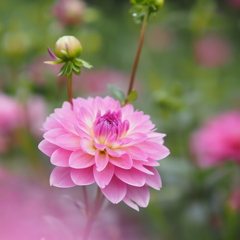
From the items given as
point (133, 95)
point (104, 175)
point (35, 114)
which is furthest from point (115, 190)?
point (35, 114)

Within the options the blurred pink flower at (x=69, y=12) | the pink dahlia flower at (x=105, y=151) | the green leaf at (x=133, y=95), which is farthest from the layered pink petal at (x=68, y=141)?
the blurred pink flower at (x=69, y=12)

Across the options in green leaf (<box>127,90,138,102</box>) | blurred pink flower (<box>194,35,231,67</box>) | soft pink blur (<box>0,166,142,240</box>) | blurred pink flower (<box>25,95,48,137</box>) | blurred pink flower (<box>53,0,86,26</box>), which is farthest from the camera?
blurred pink flower (<box>194,35,231,67</box>)

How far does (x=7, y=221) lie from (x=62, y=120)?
0.35 ft

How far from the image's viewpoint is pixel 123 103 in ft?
1.95

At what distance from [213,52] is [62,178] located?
1369 millimetres

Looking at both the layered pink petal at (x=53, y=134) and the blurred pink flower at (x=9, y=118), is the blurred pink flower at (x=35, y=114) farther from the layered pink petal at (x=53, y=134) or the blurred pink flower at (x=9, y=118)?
the layered pink petal at (x=53, y=134)

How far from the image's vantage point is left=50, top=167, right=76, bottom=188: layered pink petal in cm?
46

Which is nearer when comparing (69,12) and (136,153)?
(136,153)

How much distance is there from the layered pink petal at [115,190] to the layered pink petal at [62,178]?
32mm

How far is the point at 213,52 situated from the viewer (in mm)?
1754

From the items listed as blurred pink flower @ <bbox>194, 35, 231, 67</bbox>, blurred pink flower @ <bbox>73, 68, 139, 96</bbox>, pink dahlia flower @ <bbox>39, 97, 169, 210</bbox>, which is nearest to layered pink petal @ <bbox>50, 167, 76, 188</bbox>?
pink dahlia flower @ <bbox>39, 97, 169, 210</bbox>

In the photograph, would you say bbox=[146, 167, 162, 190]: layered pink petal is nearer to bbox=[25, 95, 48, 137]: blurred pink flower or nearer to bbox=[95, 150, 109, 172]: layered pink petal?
bbox=[95, 150, 109, 172]: layered pink petal

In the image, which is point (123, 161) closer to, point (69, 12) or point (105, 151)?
point (105, 151)

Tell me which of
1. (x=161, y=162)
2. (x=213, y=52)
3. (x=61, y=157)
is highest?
(x=213, y=52)
